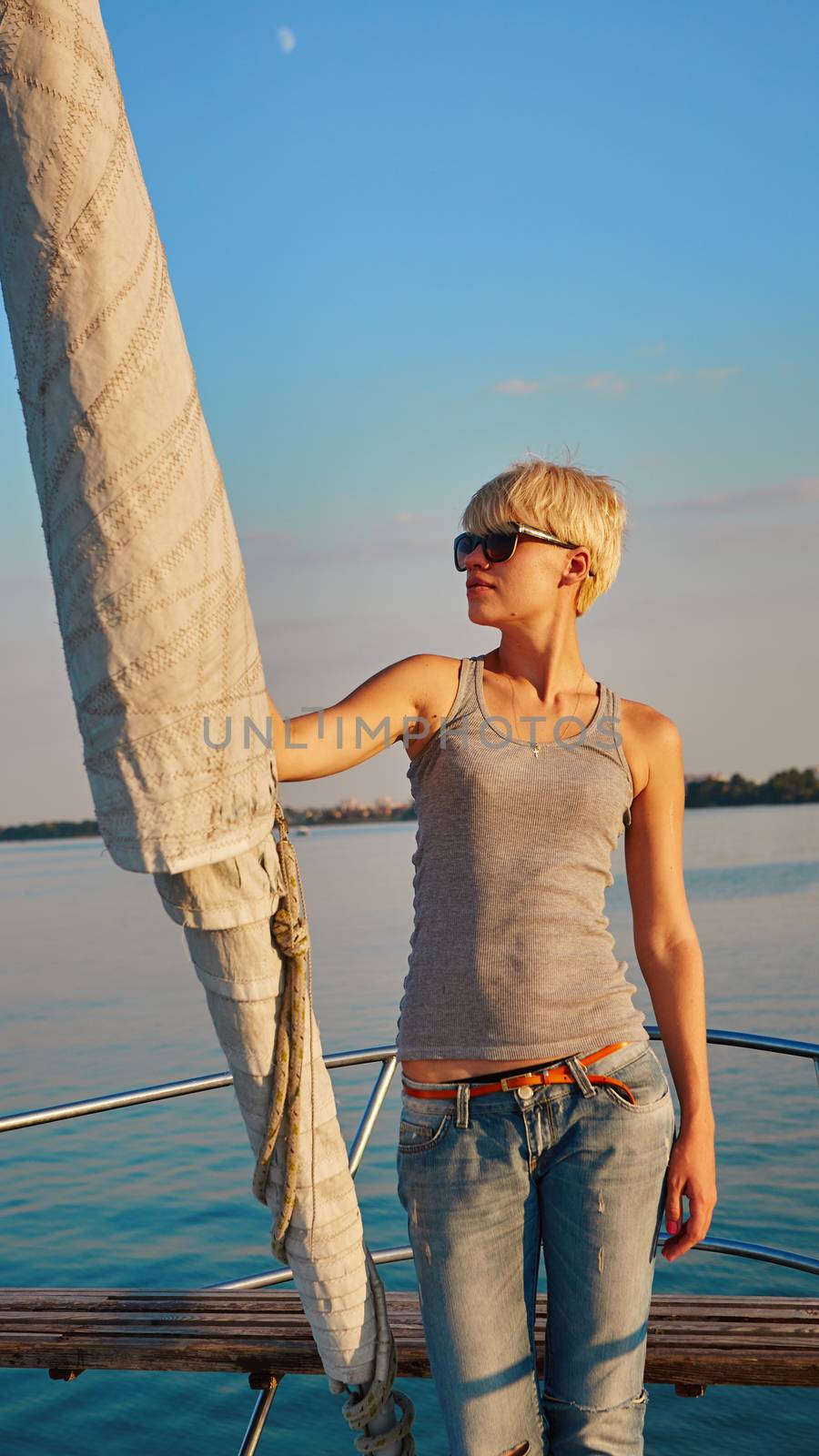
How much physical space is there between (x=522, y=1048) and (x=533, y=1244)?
1.02 ft

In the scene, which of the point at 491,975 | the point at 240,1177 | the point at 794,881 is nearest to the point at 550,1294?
the point at 491,975

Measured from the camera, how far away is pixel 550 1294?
1.83m

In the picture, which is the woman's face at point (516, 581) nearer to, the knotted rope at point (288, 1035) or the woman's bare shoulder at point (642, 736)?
the woman's bare shoulder at point (642, 736)

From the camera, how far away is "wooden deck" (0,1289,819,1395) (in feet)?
6.62

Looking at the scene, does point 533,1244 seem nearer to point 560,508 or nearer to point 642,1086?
point 642,1086

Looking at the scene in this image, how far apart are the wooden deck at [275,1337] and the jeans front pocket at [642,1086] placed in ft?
1.62

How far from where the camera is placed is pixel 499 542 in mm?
1920

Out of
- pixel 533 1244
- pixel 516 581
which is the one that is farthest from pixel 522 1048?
pixel 516 581

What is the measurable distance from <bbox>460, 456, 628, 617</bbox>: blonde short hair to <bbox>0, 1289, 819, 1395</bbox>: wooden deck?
49.3 inches

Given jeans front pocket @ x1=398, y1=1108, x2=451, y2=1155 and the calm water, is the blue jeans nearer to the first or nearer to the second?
jeans front pocket @ x1=398, y1=1108, x2=451, y2=1155

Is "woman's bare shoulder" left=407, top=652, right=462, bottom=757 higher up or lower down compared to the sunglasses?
lower down

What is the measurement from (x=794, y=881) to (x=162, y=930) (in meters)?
15.8

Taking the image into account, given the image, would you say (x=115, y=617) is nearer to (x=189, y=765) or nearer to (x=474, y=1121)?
(x=189, y=765)

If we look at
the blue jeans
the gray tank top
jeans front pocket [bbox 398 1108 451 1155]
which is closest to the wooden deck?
the blue jeans
